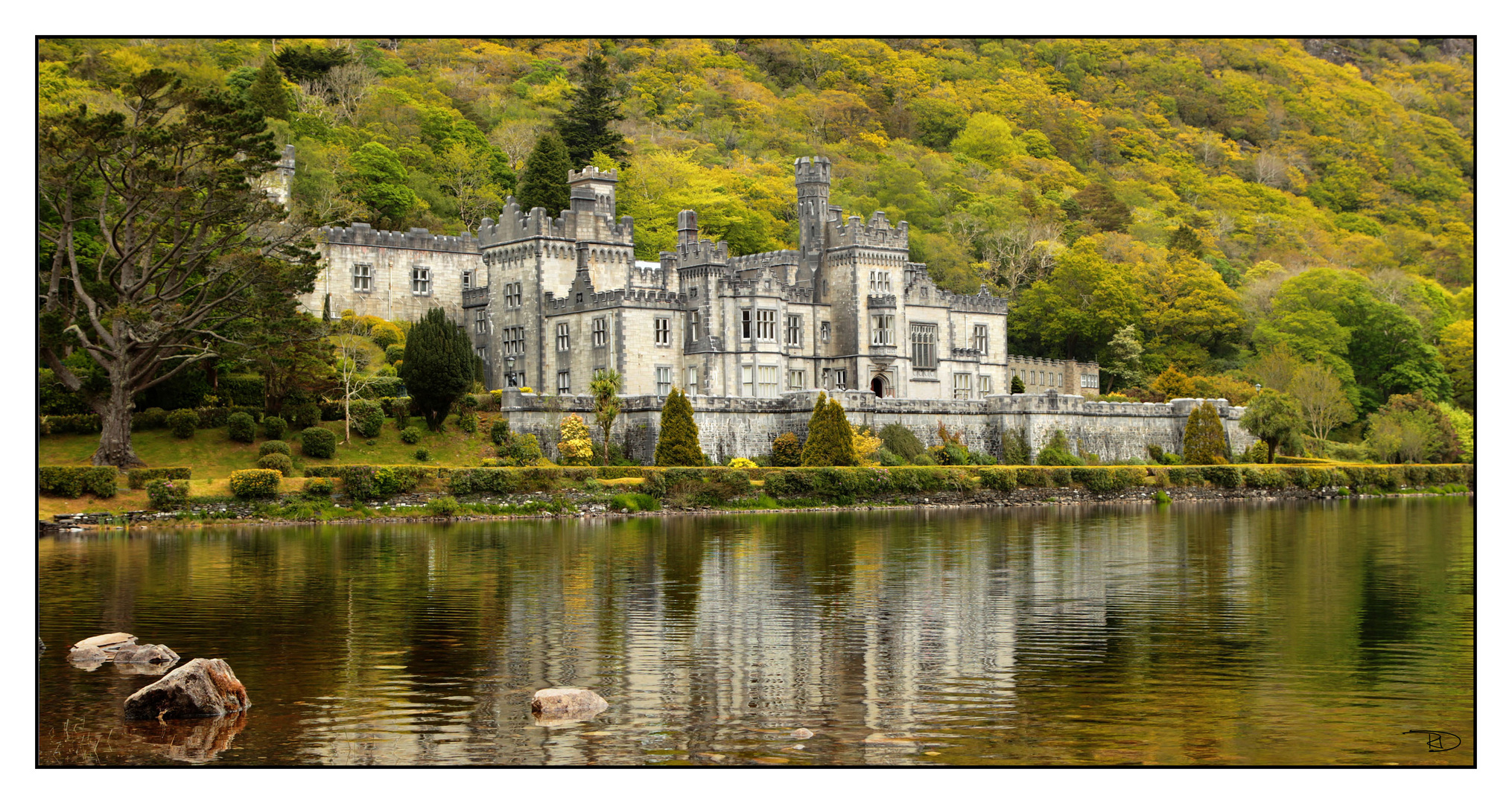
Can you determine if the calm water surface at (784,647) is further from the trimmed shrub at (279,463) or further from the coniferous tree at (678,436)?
the coniferous tree at (678,436)

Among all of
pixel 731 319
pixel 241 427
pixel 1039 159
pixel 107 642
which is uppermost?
pixel 1039 159

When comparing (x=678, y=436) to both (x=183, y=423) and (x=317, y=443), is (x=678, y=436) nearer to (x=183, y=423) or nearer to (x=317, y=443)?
(x=317, y=443)

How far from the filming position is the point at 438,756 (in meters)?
16.6

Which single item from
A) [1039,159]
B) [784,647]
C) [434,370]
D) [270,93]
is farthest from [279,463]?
[1039,159]

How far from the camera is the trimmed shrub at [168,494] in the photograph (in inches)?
1945

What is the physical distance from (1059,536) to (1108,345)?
5486 cm

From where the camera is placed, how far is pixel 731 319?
72688mm

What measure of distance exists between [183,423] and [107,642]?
34.7m

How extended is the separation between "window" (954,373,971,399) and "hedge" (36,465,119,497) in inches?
1720

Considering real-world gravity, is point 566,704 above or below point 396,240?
below

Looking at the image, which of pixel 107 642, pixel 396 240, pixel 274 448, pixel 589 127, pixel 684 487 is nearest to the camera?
pixel 107 642

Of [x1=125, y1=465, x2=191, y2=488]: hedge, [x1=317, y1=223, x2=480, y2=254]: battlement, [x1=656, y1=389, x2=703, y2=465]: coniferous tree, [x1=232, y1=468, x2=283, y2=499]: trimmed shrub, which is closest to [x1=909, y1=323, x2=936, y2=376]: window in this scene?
[x1=656, y1=389, x2=703, y2=465]: coniferous tree

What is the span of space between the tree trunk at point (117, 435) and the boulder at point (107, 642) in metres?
29.8

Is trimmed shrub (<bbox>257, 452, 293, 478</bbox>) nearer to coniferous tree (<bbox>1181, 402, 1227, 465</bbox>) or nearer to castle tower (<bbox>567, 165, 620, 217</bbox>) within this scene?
castle tower (<bbox>567, 165, 620, 217</bbox>)
